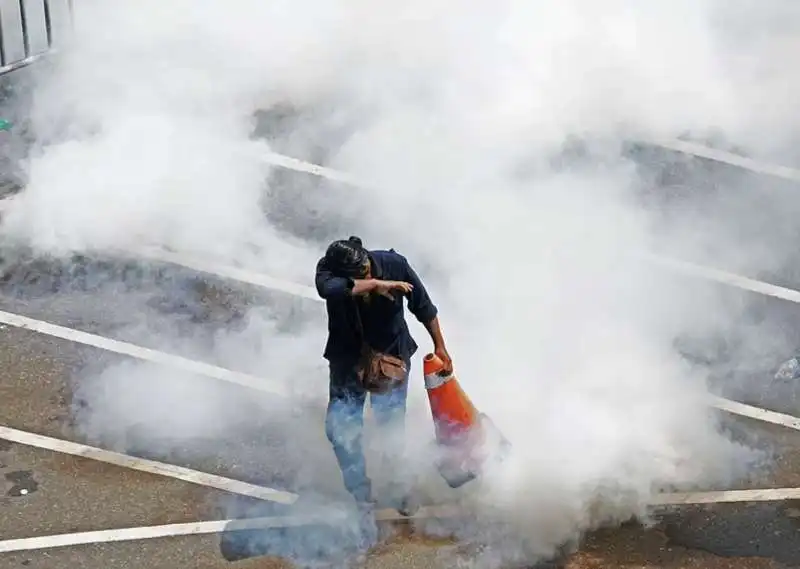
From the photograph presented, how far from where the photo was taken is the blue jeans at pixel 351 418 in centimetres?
501

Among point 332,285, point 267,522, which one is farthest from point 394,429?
point 332,285

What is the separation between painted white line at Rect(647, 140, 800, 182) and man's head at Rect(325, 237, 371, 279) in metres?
3.94

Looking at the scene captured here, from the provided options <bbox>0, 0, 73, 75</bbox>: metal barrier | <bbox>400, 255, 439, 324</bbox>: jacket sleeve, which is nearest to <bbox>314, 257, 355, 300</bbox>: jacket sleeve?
<bbox>400, 255, 439, 324</bbox>: jacket sleeve

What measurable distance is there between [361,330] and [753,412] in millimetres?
2149

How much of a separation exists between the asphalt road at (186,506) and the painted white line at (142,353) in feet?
0.24

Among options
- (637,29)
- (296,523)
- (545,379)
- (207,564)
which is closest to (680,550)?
(545,379)

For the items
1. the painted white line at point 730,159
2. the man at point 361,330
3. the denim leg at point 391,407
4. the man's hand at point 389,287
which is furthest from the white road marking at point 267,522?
the painted white line at point 730,159

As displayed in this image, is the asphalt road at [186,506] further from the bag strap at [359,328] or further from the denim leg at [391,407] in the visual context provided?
the bag strap at [359,328]

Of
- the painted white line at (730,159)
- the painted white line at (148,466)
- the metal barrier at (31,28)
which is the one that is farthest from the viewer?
the metal barrier at (31,28)

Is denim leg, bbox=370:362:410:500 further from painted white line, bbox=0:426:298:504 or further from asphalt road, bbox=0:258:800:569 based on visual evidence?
painted white line, bbox=0:426:298:504

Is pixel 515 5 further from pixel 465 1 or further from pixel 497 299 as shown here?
pixel 497 299

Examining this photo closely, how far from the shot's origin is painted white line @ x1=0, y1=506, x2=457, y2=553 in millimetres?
4992

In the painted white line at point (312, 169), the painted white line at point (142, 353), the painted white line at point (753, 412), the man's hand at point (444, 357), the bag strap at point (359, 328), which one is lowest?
the painted white line at point (753, 412)

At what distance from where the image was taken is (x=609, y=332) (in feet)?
20.0
